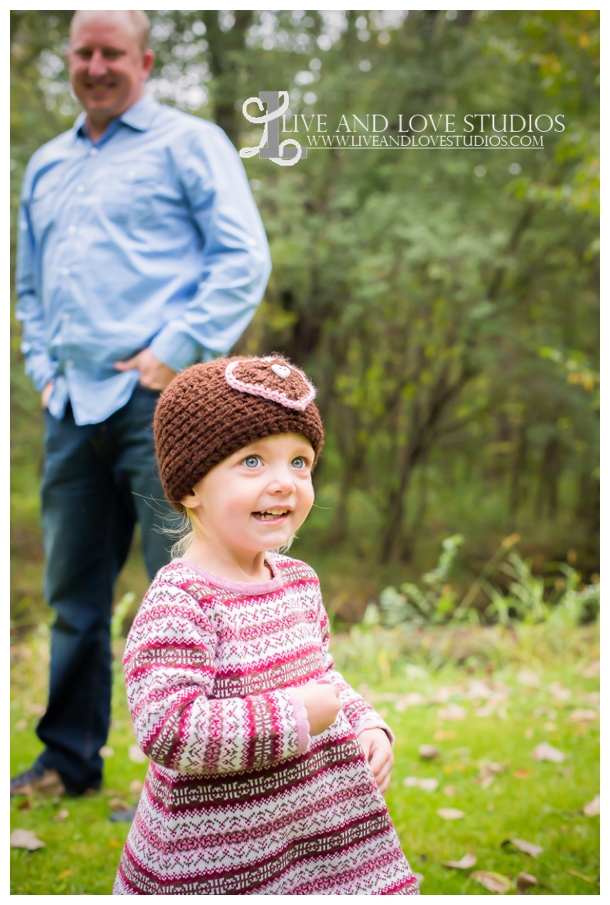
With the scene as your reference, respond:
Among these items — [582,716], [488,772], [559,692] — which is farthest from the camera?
[559,692]

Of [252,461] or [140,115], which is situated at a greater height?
[140,115]

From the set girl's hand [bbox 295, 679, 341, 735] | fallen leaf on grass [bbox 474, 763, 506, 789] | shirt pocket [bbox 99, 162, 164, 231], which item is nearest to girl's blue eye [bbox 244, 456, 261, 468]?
girl's hand [bbox 295, 679, 341, 735]

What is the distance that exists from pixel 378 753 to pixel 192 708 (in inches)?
16.8

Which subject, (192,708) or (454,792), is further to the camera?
(454,792)

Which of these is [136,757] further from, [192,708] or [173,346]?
[192,708]

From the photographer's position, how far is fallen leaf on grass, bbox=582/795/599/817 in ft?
7.43

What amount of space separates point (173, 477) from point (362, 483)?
30.9 ft

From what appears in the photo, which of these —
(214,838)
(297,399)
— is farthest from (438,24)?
(214,838)

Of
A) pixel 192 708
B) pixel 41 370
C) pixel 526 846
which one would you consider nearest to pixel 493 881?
Answer: pixel 526 846

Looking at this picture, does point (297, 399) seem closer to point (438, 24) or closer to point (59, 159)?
point (59, 159)

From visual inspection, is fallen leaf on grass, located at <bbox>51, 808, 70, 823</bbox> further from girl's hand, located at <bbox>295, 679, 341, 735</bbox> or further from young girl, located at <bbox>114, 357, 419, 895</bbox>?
girl's hand, located at <bbox>295, 679, 341, 735</bbox>

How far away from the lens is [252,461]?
1.30 meters

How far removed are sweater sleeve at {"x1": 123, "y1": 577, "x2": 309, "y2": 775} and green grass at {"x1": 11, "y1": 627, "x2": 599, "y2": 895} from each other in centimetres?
92

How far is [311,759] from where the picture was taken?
135 cm
